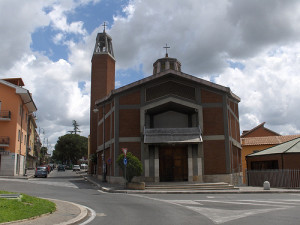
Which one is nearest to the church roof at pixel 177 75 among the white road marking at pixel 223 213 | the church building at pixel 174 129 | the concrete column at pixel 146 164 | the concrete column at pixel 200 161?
the church building at pixel 174 129

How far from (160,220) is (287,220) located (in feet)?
12.5

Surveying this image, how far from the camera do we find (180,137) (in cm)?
2608

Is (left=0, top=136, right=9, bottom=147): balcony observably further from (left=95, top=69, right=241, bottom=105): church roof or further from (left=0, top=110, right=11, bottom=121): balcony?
(left=95, top=69, right=241, bottom=105): church roof

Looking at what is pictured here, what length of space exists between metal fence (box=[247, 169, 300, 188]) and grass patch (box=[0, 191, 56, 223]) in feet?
63.2

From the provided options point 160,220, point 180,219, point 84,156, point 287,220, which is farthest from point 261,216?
point 84,156

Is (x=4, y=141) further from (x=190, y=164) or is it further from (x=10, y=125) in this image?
(x=190, y=164)

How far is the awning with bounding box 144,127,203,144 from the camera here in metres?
25.8

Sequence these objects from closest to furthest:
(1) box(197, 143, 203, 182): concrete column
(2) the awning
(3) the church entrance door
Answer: (2) the awning < (1) box(197, 143, 203, 182): concrete column < (3) the church entrance door

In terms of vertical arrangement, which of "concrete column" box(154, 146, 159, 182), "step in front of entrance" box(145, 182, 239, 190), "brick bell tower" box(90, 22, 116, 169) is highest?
"brick bell tower" box(90, 22, 116, 169)

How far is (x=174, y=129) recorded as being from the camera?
26.5 meters

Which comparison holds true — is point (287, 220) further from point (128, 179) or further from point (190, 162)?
point (190, 162)

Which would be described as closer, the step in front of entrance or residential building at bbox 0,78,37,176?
the step in front of entrance

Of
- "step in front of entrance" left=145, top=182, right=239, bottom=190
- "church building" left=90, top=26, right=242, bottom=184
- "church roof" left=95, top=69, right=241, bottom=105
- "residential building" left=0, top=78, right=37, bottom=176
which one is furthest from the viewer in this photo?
"residential building" left=0, top=78, right=37, bottom=176

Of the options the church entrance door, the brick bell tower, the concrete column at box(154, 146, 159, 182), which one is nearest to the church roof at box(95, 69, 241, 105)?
the church entrance door
